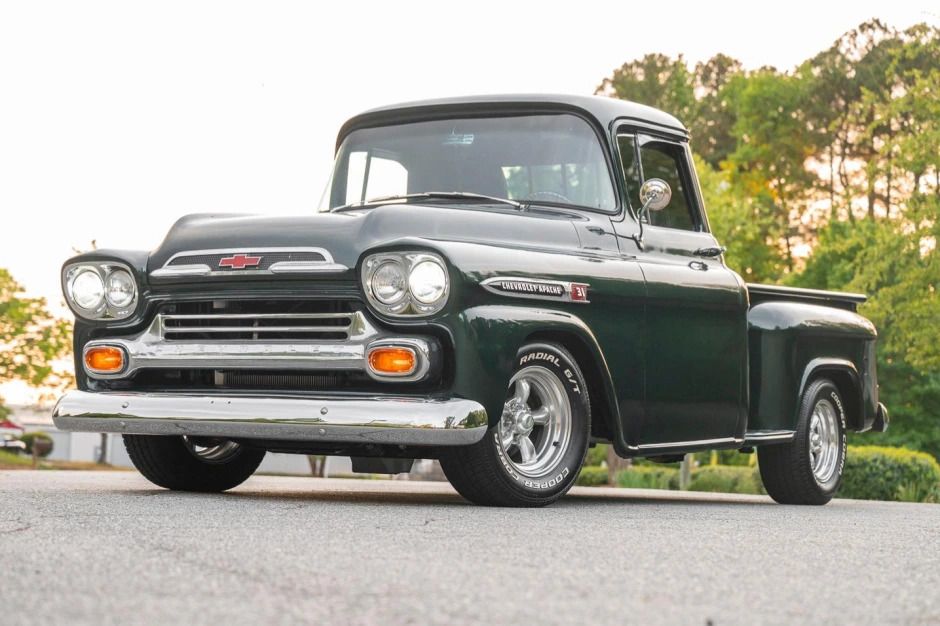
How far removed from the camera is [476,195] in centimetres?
825

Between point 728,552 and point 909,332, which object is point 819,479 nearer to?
point 728,552

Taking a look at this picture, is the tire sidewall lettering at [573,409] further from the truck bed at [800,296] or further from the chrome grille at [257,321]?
the truck bed at [800,296]

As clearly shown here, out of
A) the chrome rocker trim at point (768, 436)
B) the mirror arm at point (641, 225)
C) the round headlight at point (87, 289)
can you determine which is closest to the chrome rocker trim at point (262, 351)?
the round headlight at point (87, 289)

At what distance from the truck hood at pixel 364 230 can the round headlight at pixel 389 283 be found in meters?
0.12

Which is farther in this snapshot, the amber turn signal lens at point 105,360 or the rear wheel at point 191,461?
the rear wheel at point 191,461

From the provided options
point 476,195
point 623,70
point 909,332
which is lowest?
point 909,332

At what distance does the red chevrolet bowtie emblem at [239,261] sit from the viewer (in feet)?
24.5

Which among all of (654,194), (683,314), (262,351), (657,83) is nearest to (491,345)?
(262,351)

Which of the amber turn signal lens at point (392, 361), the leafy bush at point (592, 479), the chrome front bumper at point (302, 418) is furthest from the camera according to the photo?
the leafy bush at point (592, 479)

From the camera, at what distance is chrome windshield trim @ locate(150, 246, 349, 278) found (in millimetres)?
7277

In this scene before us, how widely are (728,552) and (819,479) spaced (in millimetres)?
4765

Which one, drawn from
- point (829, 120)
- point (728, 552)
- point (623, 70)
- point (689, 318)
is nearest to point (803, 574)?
point (728, 552)

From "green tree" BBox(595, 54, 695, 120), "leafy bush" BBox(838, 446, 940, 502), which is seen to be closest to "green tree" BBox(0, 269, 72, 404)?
"green tree" BBox(595, 54, 695, 120)

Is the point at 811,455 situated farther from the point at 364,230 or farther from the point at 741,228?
the point at 741,228
